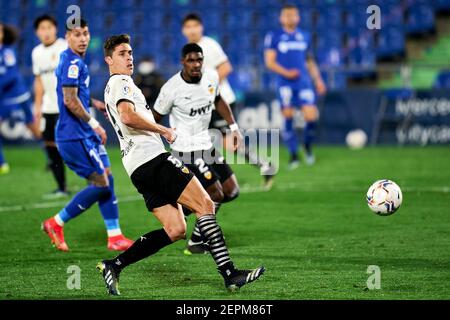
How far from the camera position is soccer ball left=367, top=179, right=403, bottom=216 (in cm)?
900

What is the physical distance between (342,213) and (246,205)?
1.54 m

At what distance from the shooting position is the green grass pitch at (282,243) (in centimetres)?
759

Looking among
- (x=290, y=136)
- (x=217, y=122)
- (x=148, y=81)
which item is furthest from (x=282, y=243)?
(x=148, y=81)

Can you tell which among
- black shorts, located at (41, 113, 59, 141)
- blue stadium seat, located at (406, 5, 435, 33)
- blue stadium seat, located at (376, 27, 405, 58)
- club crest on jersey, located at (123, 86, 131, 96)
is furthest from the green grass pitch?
blue stadium seat, located at (406, 5, 435, 33)

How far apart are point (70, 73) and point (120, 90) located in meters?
2.15

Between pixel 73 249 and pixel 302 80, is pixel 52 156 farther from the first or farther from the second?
pixel 302 80

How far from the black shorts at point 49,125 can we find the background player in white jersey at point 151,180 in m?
6.07

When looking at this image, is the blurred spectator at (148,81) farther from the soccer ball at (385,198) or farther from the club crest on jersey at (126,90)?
the club crest on jersey at (126,90)

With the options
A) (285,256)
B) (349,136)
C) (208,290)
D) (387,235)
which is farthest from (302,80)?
(208,290)

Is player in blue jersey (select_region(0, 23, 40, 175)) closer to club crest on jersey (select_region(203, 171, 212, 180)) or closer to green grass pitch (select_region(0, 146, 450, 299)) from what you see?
green grass pitch (select_region(0, 146, 450, 299))

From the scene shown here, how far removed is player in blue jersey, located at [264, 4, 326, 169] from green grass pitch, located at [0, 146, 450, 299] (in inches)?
50.2

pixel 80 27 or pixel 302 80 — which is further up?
pixel 80 27

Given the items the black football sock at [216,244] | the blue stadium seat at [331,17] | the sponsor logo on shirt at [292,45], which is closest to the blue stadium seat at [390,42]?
the blue stadium seat at [331,17]

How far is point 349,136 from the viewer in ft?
71.3
